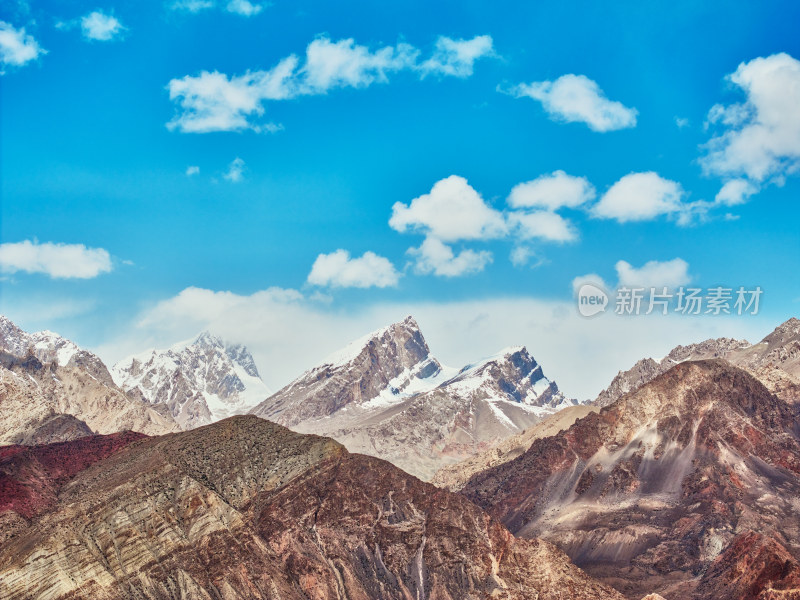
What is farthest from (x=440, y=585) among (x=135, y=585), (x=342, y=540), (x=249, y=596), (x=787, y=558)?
(x=787, y=558)

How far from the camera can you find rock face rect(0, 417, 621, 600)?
368 feet

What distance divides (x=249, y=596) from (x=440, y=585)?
24768mm

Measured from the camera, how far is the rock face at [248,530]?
112m

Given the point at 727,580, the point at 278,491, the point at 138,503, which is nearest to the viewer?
the point at 138,503

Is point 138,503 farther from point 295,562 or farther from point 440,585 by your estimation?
point 440,585

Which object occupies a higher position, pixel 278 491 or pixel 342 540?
pixel 278 491

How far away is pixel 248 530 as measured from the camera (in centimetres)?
12244

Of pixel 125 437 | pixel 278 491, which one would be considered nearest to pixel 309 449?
pixel 278 491

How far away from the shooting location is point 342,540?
126562 mm

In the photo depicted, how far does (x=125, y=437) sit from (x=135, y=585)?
42.7 m

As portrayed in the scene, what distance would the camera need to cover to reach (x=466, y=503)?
136750mm

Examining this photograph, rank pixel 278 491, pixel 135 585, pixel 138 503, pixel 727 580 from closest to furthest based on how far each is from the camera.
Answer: pixel 135 585 → pixel 138 503 → pixel 278 491 → pixel 727 580

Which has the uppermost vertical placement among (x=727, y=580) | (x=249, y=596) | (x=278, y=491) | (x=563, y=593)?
(x=278, y=491)

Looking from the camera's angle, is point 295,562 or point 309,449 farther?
point 309,449
